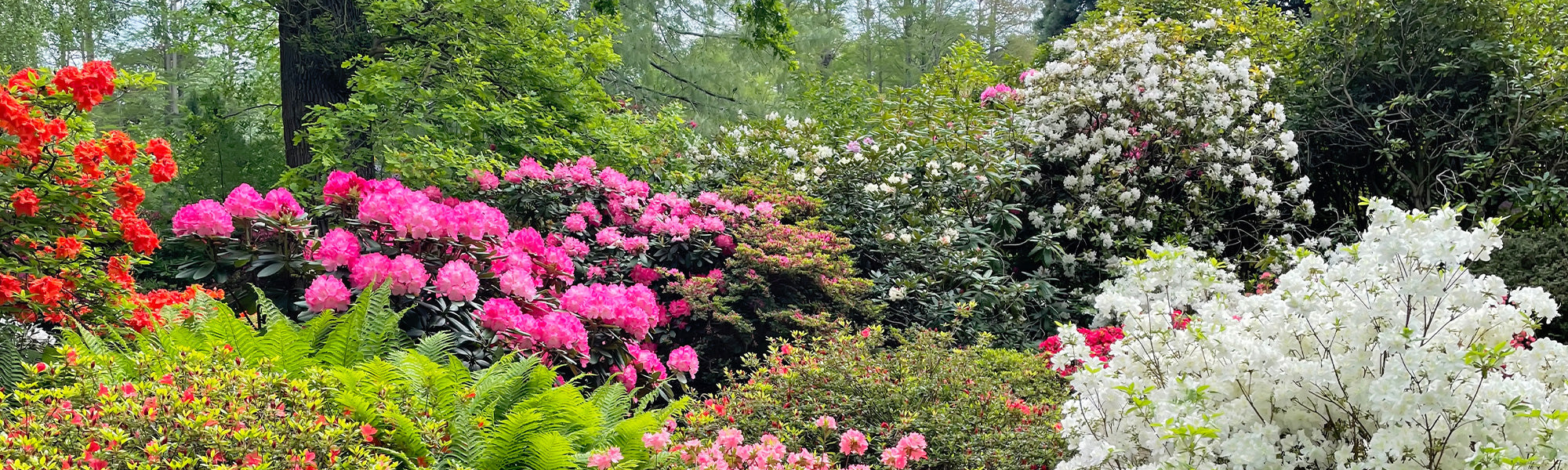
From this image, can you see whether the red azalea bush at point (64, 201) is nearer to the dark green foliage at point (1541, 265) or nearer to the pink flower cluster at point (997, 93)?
the pink flower cluster at point (997, 93)

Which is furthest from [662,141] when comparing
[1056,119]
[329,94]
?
[1056,119]

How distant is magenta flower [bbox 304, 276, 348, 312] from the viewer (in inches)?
123

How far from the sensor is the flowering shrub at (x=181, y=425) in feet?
5.50

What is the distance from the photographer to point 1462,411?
1.78 meters

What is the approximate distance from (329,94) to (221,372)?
4.52 meters

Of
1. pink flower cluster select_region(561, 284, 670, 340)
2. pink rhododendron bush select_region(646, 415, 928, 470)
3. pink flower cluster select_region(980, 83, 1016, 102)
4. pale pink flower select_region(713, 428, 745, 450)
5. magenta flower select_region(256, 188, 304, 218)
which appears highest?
pink flower cluster select_region(980, 83, 1016, 102)

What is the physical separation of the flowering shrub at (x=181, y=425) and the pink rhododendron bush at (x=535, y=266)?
1.06 meters

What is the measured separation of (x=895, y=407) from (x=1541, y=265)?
3.55 m

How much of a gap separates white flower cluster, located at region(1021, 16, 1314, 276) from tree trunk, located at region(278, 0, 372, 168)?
4.25 m

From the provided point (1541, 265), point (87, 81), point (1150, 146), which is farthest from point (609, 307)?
point (1541, 265)

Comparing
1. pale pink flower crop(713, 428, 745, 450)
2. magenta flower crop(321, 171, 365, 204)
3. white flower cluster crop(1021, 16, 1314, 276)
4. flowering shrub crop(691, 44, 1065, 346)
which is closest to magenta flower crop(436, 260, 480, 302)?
magenta flower crop(321, 171, 365, 204)

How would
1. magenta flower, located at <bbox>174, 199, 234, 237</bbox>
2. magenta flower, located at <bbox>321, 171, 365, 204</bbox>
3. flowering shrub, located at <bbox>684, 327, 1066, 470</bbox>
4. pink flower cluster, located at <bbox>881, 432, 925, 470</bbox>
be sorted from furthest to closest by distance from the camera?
magenta flower, located at <bbox>321, 171, 365, 204</bbox>
magenta flower, located at <bbox>174, 199, 234, 237</bbox>
flowering shrub, located at <bbox>684, 327, 1066, 470</bbox>
pink flower cluster, located at <bbox>881, 432, 925, 470</bbox>

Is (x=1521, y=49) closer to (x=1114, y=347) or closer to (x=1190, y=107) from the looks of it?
(x=1190, y=107)

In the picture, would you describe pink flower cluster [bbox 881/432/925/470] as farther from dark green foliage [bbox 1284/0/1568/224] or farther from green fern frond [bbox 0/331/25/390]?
dark green foliage [bbox 1284/0/1568/224]
